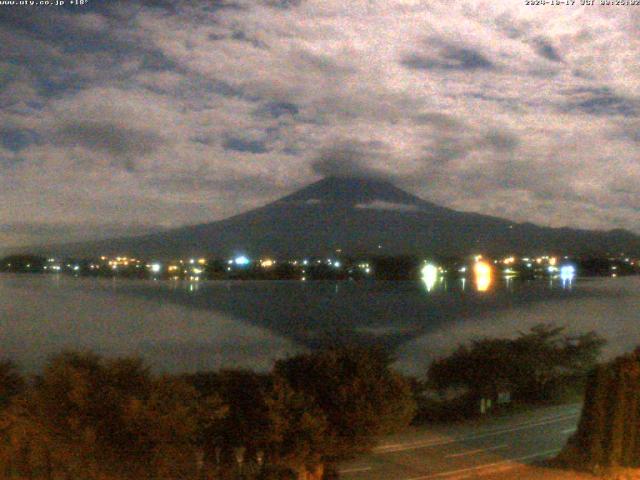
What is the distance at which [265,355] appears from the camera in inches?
1560

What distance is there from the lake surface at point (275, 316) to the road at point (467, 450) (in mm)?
12185

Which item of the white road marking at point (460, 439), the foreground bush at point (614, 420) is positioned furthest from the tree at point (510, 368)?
the foreground bush at point (614, 420)

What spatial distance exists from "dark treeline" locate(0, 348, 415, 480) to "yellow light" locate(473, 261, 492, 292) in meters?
58.3

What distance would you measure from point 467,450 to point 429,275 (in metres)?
55.2

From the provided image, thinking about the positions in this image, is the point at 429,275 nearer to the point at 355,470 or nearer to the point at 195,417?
the point at 355,470

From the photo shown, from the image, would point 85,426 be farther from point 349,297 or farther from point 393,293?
point 393,293

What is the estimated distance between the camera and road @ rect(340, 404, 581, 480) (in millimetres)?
15742

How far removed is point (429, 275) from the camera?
73875 mm

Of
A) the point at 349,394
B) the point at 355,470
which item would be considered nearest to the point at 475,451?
the point at 355,470

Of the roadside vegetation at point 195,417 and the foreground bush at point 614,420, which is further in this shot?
the foreground bush at point 614,420

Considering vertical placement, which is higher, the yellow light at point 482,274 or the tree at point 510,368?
the yellow light at point 482,274

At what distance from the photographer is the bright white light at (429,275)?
73.2 meters

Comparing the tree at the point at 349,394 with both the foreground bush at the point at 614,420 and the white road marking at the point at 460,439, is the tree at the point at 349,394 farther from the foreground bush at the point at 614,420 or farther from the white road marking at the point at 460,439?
the white road marking at the point at 460,439

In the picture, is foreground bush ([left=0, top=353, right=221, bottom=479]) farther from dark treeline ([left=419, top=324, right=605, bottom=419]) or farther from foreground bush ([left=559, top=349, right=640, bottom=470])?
dark treeline ([left=419, top=324, right=605, bottom=419])
